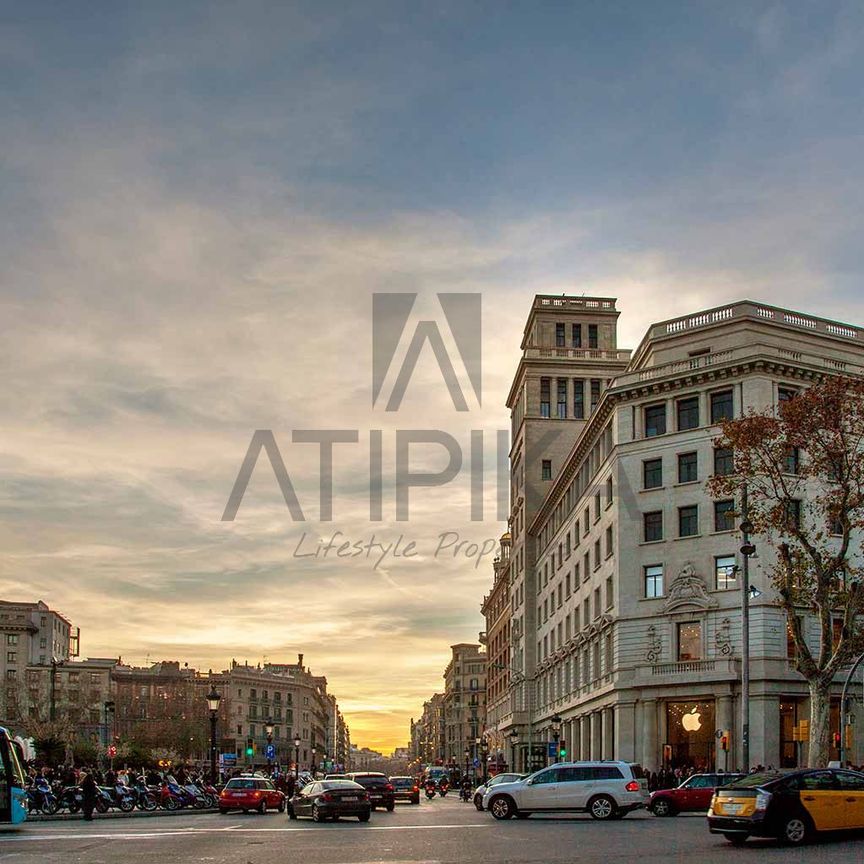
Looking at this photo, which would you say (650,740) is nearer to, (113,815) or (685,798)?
(685,798)

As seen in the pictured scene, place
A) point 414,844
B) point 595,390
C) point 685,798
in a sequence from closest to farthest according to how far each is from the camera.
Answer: point 414,844 < point 685,798 < point 595,390

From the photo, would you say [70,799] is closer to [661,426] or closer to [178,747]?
[661,426]

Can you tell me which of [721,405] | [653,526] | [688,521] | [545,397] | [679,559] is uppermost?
[545,397]

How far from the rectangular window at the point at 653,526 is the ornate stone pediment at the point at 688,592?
2.76 m

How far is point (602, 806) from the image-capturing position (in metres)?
36.3

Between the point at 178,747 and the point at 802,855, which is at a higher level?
the point at 802,855

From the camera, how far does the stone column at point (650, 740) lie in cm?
6397

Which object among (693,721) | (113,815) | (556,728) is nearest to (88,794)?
(113,815)

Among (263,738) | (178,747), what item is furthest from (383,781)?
(263,738)

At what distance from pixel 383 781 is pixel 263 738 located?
5920 inches

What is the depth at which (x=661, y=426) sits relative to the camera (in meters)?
67.1

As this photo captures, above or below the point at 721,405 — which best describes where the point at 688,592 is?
below

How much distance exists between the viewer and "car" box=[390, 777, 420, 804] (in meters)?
67.2

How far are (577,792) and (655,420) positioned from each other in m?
33.8
